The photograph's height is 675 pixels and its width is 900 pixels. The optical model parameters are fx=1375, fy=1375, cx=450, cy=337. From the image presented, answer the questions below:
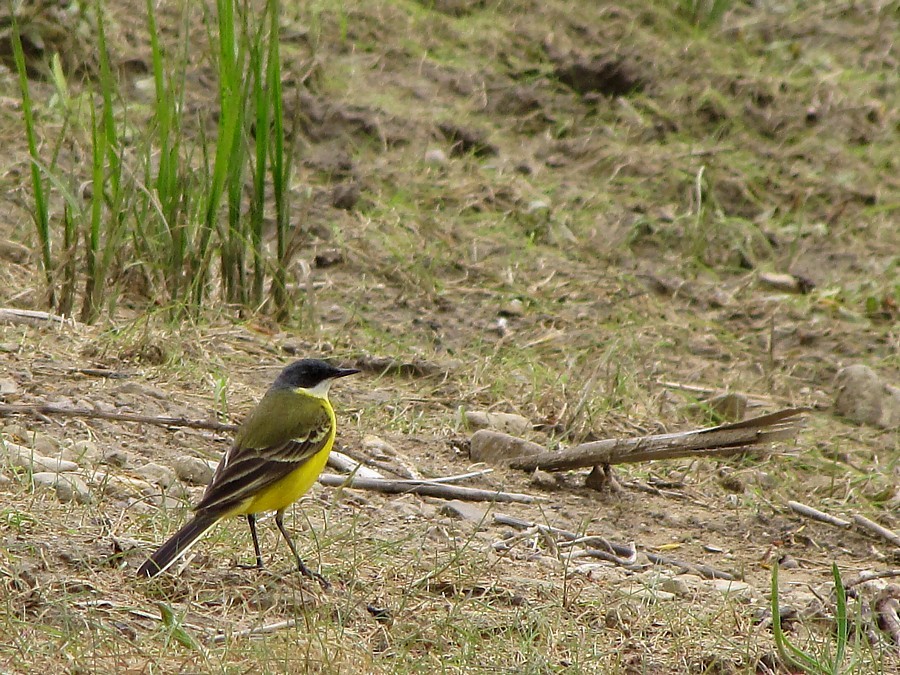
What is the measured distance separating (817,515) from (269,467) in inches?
99.0

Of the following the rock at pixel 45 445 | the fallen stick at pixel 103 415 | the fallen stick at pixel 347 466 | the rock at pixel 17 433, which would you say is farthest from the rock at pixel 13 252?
the fallen stick at pixel 347 466

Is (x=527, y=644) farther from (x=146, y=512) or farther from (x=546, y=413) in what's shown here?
(x=546, y=413)

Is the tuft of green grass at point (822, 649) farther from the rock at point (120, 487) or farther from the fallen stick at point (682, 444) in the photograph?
the rock at point (120, 487)

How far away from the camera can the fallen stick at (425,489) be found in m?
5.51

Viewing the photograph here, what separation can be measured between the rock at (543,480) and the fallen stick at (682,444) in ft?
0.09

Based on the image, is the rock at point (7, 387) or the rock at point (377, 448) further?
the rock at point (377, 448)

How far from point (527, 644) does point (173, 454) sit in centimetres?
197

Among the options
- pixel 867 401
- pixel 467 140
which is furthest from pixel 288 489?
pixel 467 140

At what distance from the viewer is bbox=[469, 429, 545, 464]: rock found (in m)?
6.06

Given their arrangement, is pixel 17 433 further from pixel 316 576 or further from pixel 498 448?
pixel 498 448

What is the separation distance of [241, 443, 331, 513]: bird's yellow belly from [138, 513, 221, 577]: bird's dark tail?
215 mm

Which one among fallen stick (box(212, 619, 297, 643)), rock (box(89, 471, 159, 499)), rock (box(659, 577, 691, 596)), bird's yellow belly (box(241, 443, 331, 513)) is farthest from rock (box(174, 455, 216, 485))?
rock (box(659, 577, 691, 596))

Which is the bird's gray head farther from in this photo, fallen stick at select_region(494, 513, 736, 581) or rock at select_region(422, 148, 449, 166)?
rock at select_region(422, 148, 449, 166)

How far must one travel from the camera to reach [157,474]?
17.2ft
